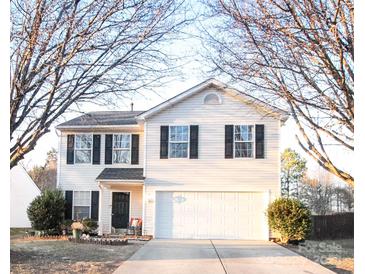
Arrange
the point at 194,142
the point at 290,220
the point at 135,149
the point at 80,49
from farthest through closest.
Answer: the point at 135,149 < the point at 194,142 < the point at 290,220 < the point at 80,49

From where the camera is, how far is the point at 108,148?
52.0ft

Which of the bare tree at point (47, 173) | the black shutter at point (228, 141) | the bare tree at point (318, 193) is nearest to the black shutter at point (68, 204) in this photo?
the black shutter at point (228, 141)

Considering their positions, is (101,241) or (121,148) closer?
(101,241)

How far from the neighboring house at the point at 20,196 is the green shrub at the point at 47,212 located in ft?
10.9

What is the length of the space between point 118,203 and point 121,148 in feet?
6.44

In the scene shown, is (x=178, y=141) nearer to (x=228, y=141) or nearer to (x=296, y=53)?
(x=228, y=141)

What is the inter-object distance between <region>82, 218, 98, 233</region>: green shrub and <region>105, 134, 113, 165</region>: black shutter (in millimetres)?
2326

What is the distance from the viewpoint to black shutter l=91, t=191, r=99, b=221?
50.7 ft

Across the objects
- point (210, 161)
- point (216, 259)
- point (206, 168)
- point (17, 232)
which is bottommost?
point (17, 232)

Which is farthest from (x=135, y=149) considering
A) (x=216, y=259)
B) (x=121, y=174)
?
(x=216, y=259)

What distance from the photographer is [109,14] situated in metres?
5.99

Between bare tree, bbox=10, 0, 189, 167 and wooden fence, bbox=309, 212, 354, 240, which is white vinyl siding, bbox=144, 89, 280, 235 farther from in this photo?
bare tree, bbox=10, 0, 189, 167

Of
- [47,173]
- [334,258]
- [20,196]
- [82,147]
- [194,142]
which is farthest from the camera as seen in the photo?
[47,173]

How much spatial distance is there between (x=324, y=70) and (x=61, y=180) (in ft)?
38.5
